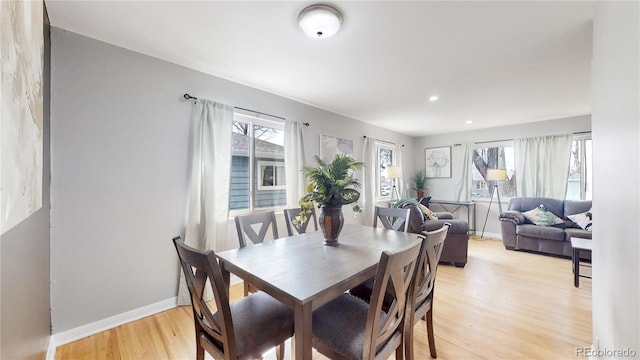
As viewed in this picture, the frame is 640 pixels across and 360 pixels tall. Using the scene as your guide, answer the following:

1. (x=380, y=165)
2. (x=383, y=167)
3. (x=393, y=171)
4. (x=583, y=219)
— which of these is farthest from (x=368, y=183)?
(x=583, y=219)

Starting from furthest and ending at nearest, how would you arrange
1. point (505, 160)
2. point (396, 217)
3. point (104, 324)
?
point (505, 160) < point (396, 217) < point (104, 324)

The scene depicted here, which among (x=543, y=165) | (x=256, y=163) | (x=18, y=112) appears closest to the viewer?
(x=18, y=112)

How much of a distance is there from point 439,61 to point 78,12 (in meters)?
2.95

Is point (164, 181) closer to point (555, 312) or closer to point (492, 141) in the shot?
point (555, 312)

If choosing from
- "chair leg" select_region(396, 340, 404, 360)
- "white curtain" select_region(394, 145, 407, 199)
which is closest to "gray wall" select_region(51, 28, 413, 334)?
"chair leg" select_region(396, 340, 404, 360)

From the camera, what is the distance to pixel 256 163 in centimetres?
318

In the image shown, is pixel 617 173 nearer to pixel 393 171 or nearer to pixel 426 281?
pixel 426 281

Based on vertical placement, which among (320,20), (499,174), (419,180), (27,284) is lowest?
(27,284)

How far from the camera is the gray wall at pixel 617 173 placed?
0.97 metres

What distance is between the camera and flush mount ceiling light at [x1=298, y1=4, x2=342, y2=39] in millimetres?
1631

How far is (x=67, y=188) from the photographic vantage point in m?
1.89

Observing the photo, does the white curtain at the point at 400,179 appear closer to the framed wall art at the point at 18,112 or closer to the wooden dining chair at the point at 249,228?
the wooden dining chair at the point at 249,228

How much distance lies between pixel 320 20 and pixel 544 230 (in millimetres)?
4646

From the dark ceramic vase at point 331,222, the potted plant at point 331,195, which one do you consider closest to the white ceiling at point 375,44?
the potted plant at point 331,195
